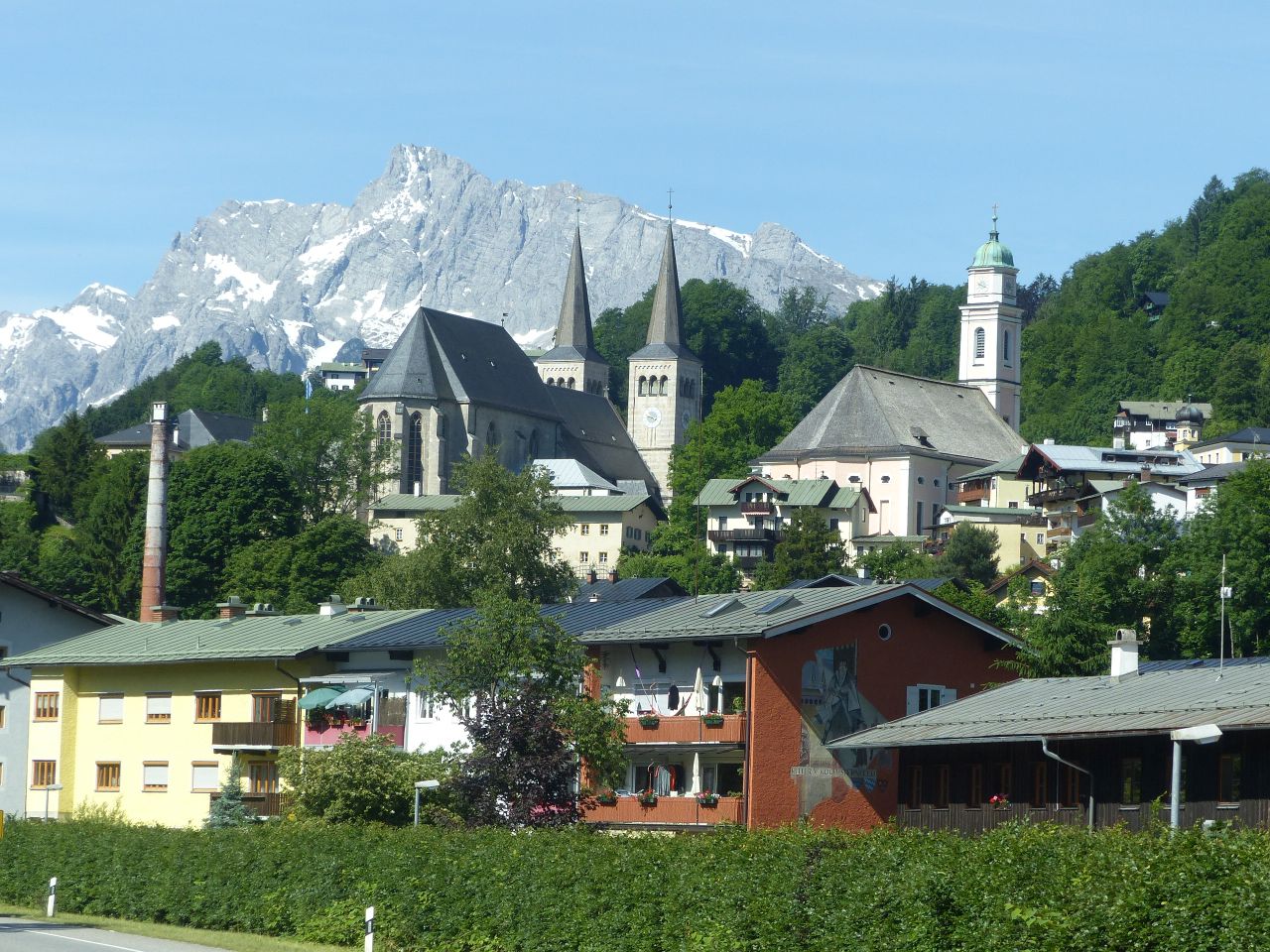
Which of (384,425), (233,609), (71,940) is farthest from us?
(384,425)

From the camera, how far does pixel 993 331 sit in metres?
180

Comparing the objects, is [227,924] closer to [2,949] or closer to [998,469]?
[2,949]

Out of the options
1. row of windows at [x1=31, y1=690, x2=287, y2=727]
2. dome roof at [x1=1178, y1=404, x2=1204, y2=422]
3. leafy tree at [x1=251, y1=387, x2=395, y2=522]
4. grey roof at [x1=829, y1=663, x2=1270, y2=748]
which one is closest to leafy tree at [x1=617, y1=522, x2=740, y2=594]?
leafy tree at [x1=251, y1=387, x2=395, y2=522]

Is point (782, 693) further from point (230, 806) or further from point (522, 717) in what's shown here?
point (230, 806)

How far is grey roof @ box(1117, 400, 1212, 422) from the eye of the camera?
16975 centimetres

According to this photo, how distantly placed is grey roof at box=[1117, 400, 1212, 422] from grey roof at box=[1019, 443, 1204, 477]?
32.5 meters

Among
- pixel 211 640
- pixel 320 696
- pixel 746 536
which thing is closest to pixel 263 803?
pixel 320 696

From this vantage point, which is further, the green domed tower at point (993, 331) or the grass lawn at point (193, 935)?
the green domed tower at point (993, 331)

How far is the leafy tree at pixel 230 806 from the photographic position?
2003 inches

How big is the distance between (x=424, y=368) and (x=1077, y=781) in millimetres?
132519

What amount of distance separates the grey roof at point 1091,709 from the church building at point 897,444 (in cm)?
9844

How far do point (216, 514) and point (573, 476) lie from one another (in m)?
56.2

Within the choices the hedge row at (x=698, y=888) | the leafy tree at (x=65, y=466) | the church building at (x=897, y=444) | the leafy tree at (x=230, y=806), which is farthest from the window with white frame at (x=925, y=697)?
the leafy tree at (x=65, y=466)

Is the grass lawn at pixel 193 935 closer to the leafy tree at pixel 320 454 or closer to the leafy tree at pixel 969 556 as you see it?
the leafy tree at pixel 969 556
